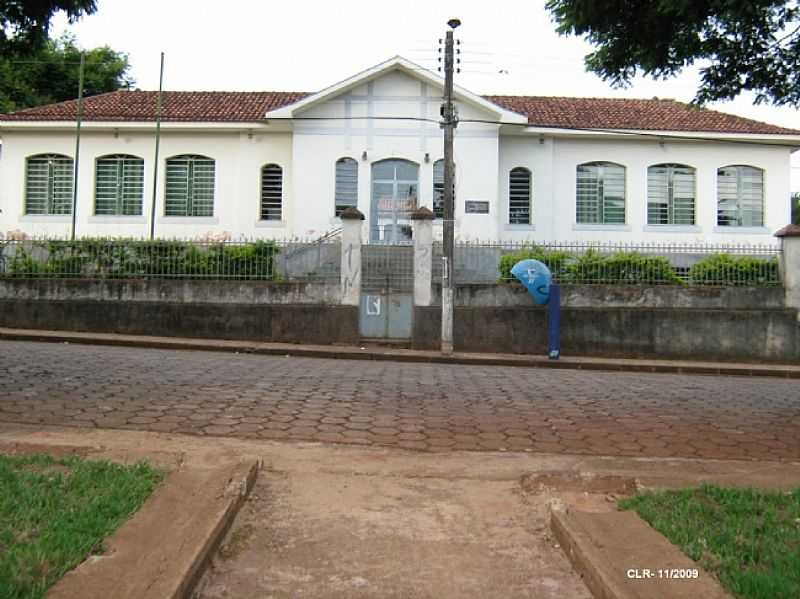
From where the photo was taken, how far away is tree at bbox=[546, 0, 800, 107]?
20.8 ft

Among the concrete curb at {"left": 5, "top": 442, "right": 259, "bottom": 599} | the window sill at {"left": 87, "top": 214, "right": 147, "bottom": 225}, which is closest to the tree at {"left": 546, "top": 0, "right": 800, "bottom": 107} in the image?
the concrete curb at {"left": 5, "top": 442, "right": 259, "bottom": 599}

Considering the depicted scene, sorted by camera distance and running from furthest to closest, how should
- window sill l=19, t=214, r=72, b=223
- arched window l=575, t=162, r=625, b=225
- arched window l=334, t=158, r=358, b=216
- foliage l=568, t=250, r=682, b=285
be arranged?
arched window l=575, t=162, r=625, b=225
window sill l=19, t=214, r=72, b=223
arched window l=334, t=158, r=358, b=216
foliage l=568, t=250, r=682, b=285

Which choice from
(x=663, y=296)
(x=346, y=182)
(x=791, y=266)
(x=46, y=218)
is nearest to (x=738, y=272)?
(x=791, y=266)

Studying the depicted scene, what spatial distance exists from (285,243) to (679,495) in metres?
11.2

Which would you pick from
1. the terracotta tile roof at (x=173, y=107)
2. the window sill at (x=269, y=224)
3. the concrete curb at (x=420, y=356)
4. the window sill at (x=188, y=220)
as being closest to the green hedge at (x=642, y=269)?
the concrete curb at (x=420, y=356)

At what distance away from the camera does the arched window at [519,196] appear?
21.7 meters

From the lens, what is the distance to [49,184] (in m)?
21.7

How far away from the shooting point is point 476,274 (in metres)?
14.0

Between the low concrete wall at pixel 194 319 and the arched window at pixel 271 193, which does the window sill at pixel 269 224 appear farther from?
the low concrete wall at pixel 194 319

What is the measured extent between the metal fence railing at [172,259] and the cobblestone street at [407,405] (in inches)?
135

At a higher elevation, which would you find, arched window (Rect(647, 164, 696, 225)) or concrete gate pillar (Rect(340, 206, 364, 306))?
arched window (Rect(647, 164, 696, 225))

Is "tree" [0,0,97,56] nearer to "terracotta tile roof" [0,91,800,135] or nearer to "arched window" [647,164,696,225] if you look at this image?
"terracotta tile roof" [0,91,800,135]

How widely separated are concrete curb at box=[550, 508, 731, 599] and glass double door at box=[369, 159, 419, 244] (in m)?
16.7

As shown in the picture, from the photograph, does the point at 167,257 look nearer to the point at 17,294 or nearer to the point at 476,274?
the point at 17,294
